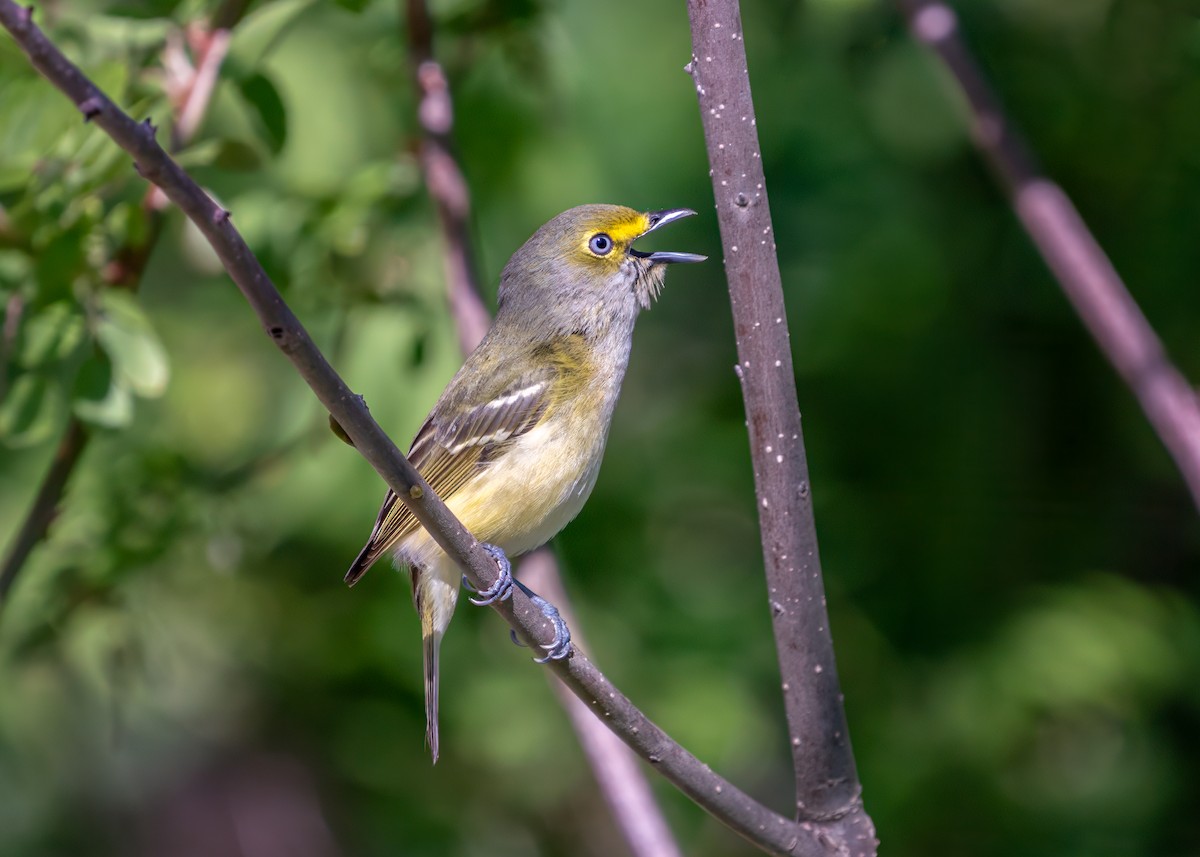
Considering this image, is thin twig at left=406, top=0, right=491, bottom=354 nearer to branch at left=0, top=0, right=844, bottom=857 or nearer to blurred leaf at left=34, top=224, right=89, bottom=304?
blurred leaf at left=34, top=224, right=89, bottom=304

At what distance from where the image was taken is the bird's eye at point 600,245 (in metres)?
3.79

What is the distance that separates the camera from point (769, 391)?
2.24 meters

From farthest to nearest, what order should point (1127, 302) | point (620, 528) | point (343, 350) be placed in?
point (620, 528), point (343, 350), point (1127, 302)

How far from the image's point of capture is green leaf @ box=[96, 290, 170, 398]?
10.1 feet

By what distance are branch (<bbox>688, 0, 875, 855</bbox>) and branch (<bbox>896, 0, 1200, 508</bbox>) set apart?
1.06m

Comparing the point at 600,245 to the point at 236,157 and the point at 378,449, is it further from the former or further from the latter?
the point at 378,449

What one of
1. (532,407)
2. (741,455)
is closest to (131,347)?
(532,407)

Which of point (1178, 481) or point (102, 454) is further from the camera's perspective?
point (1178, 481)

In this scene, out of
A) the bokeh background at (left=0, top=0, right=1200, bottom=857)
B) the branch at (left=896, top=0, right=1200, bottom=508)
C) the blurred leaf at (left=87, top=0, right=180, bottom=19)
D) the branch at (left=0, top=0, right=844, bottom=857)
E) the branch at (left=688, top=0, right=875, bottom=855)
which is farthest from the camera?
the bokeh background at (left=0, top=0, right=1200, bottom=857)

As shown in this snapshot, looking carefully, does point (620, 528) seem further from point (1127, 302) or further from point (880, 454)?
point (1127, 302)

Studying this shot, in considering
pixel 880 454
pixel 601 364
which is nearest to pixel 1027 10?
pixel 880 454

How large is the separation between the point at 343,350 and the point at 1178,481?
9.93ft

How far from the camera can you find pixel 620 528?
14.4 ft

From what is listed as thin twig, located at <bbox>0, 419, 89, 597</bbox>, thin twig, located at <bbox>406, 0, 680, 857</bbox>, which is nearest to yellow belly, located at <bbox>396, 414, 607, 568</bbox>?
thin twig, located at <bbox>406, 0, 680, 857</bbox>
